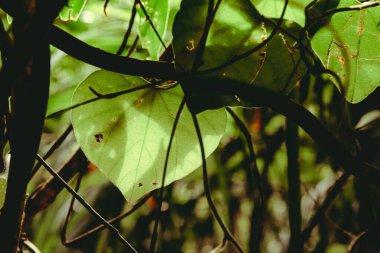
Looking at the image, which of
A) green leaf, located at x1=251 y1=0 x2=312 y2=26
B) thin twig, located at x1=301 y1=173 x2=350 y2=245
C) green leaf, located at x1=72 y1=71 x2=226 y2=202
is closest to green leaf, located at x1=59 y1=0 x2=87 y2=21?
green leaf, located at x1=72 y1=71 x2=226 y2=202

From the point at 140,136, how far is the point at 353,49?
0.25 meters

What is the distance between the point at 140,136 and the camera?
475 millimetres

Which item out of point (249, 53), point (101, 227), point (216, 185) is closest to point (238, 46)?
point (249, 53)

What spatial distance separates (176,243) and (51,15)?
970 mm

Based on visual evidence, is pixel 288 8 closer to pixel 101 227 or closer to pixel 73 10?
pixel 73 10

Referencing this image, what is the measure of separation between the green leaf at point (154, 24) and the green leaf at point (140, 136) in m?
0.07

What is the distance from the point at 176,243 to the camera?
1.20 meters

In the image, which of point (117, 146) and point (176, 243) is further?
point (176, 243)

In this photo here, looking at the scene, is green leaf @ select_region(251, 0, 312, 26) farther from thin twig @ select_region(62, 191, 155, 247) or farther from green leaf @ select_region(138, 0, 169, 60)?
thin twig @ select_region(62, 191, 155, 247)

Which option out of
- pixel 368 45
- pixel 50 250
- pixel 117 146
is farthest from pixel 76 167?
pixel 50 250

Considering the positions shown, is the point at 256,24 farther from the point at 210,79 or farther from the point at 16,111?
the point at 16,111

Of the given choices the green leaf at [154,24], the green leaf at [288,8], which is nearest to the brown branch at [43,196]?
the green leaf at [154,24]

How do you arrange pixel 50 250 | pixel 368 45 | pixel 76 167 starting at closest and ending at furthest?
pixel 368 45 → pixel 76 167 → pixel 50 250

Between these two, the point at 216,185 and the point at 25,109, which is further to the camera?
the point at 216,185
